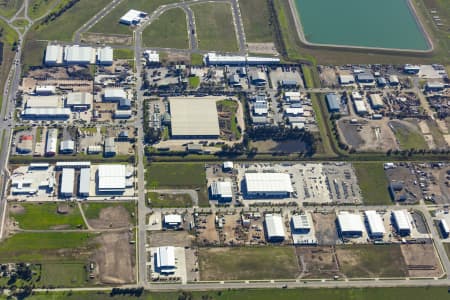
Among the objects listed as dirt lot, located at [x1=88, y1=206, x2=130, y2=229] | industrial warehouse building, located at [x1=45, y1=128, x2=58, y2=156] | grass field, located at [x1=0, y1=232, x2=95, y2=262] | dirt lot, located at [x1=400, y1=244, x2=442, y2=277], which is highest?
industrial warehouse building, located at [x1=45, y1=128, x2=58, y2=156]

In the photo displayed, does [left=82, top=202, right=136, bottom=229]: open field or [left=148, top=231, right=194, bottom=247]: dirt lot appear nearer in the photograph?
[left=148, top=231, right=194, bottom=247]: dirt lot

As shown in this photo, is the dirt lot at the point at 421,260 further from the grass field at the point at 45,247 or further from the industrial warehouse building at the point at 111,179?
the grass field at the point at 45,247

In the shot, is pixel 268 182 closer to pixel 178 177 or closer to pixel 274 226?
pixel 274 226

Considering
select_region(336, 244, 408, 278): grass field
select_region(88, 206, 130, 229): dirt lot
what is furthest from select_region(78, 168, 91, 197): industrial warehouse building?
select_region(336, 244, 408, 278): grass field

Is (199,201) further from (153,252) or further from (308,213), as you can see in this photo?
(308,213)

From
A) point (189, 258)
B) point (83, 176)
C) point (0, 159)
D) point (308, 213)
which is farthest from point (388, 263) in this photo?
point (0, 159)

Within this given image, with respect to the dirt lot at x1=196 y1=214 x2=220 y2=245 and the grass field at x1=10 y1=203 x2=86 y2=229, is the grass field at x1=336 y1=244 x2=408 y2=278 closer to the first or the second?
the dirt lot at x1=196 y1=214 x2=220 y2=245
